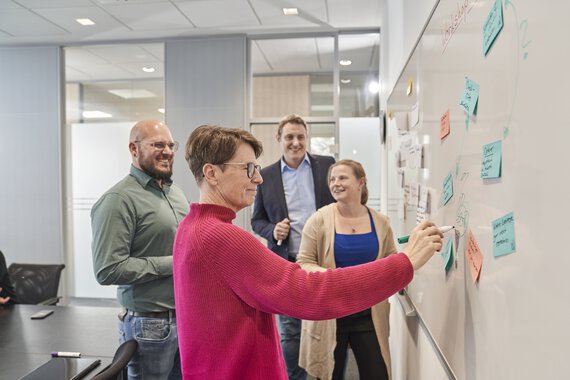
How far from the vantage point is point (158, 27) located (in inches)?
161

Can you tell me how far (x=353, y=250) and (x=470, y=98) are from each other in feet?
3.71

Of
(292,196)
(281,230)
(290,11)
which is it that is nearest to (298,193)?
(292,196)

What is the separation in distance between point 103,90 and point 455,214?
16.0 ft

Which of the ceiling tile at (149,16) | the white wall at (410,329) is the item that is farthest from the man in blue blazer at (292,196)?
the ceiling tile at (149,16)

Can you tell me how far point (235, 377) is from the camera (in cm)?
104

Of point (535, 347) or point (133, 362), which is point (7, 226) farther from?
point (535, 347)

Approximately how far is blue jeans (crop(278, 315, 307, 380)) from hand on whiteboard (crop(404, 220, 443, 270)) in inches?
63.9

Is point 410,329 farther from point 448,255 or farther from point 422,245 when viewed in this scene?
point 422,245

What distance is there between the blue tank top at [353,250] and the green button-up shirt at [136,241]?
76cm

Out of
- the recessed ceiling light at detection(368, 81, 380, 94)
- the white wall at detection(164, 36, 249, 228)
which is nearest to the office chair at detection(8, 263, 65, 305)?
the white wall at detection(164, 36, 249, 228)

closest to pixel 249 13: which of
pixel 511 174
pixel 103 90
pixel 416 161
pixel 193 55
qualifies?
pixel 193 55

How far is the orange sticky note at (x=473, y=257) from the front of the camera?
932mm

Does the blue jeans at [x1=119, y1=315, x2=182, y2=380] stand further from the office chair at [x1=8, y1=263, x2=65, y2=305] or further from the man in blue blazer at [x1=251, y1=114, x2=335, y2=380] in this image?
the office chair at [x1=8, y1=263, x2=65, y2=305]

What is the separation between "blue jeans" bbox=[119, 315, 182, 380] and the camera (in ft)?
5.63
